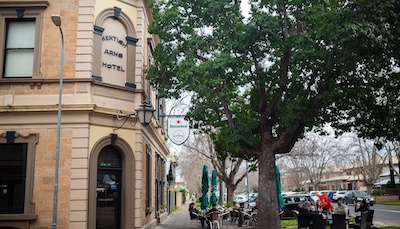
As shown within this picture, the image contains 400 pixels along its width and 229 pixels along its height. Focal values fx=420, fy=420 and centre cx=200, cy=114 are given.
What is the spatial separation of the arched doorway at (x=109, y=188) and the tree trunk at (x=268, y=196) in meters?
4.97

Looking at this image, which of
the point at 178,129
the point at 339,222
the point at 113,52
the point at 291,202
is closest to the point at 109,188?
the point at 178,129

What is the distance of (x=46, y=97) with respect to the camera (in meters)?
13.7

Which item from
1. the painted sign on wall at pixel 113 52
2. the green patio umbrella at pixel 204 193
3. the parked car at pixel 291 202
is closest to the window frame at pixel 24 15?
the painted sign on wall at pixel 113 52

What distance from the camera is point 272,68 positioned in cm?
1524

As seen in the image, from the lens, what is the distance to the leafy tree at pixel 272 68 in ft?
43.3

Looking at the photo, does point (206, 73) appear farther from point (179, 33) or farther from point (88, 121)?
point (88, 121)

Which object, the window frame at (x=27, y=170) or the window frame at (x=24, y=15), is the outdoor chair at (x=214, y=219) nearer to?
the window frame at (x=27, y=170)

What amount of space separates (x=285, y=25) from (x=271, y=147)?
431 cm

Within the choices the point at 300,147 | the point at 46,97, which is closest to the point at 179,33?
the point at 46,97

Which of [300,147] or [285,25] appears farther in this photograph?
[300,147]

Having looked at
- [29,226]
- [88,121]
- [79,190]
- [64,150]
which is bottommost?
[29,226]

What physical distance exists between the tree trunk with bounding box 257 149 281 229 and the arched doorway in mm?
4971

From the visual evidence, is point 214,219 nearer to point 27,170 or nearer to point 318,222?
point 318,222

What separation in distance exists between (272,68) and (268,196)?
15.1 feet
